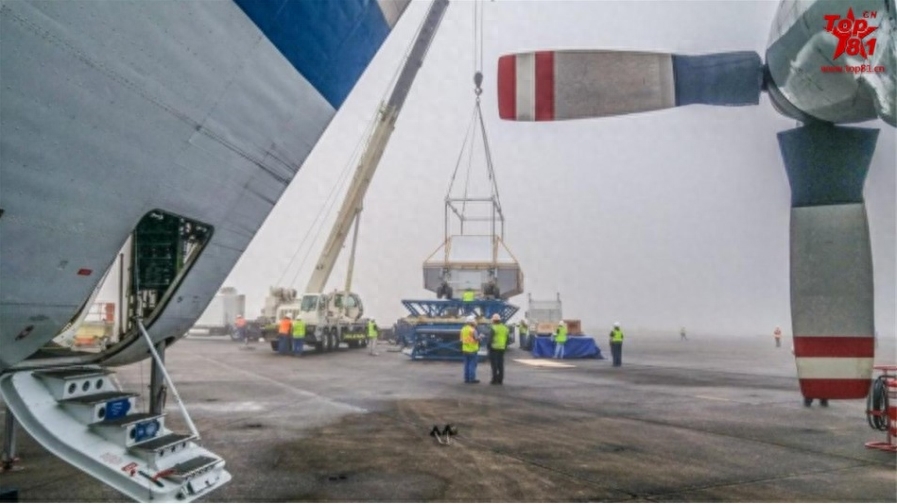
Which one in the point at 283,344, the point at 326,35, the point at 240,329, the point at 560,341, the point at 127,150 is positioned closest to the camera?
the point at 127,150

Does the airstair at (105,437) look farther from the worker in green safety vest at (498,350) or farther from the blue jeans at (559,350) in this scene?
the blue jeans at (559,350)

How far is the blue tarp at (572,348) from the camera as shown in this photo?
2530 centimetres

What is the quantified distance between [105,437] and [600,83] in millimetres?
4978

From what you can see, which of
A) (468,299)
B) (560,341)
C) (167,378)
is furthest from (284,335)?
(167,378)

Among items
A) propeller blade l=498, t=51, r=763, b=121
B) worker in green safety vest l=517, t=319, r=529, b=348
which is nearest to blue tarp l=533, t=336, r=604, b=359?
worker in green safety vest l=517, t=319, r=529, b=348

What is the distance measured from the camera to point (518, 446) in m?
7.20

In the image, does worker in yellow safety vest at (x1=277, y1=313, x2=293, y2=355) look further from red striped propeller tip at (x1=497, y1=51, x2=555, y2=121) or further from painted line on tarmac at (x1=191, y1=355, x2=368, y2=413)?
red striped propeller tip at (x1=497, y1=51, x2=555, y2=121)

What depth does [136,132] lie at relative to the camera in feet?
12.6

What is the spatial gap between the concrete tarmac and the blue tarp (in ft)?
36.6

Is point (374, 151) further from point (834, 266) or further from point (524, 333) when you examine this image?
point (834, 266)

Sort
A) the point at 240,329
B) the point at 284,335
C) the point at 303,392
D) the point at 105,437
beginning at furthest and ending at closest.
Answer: the point at 240,329
the point at 284,335
the point at 303,392
the point at 105,437

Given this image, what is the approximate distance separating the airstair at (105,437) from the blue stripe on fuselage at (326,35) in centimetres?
303

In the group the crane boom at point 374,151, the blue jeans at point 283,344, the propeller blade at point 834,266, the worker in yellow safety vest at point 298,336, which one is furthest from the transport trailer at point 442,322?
the propeller blade at point 834,266

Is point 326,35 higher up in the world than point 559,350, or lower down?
higher up
